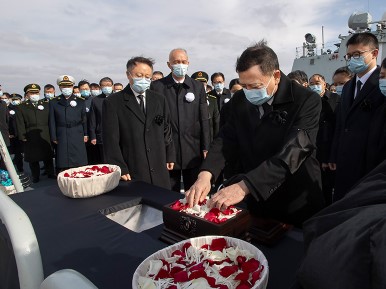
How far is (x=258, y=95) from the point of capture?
6.01ft

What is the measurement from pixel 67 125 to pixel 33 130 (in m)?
1.09

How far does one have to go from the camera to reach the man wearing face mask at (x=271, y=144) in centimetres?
158

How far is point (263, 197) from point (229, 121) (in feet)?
2.63

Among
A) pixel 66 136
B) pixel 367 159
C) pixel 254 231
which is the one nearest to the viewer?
pixel 254 231

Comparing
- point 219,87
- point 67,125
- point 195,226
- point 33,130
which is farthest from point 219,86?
point 195,226

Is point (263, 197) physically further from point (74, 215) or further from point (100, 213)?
point (74, 215)

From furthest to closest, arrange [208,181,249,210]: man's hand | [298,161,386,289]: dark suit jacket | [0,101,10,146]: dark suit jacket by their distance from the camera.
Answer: [0,101,10,146]: dark suit jacket, [208,181,249,210]: man's hand, [298,161,386,289]: dark suit jacket

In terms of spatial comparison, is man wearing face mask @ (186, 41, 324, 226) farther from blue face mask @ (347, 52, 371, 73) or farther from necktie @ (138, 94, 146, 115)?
blue face mask @ (347, 52, 371, 73)

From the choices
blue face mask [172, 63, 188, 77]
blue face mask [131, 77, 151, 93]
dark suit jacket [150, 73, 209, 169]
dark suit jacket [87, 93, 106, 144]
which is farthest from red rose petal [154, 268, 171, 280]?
dark suit jacket [87, 93, 106, 144]

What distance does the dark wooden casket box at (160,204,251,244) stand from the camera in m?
1.29

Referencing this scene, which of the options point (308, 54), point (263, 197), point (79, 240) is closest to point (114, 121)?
point (79, 240)

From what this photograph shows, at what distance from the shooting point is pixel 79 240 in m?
1.47

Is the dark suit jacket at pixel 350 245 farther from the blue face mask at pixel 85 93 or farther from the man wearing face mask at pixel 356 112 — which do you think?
the blue face mask at pixel 85 93

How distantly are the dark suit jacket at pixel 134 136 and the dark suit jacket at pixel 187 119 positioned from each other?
66cm
